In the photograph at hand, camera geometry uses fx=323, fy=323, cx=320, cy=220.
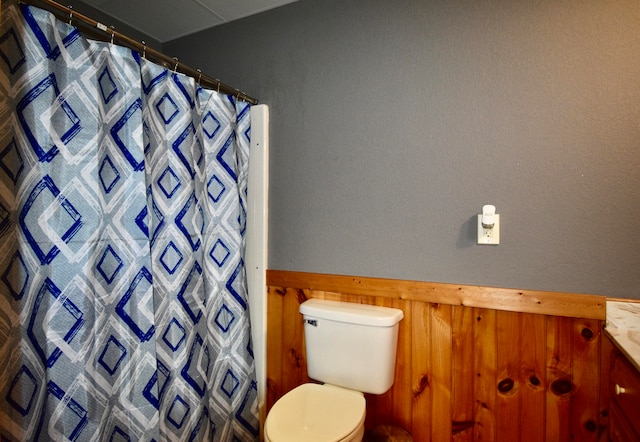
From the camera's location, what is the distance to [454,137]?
4.40ft

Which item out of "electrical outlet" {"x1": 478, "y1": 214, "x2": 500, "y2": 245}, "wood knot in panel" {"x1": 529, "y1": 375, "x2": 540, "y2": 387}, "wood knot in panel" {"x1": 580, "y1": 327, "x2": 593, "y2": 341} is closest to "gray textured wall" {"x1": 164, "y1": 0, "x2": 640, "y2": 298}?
"electrical outlet" {"x1": 478, "y1": 214, "x2": 500, "y2": 245}

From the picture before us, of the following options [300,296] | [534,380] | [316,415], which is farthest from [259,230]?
[534,380]

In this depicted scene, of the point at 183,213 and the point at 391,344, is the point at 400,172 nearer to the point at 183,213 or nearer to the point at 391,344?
the point at 391,344

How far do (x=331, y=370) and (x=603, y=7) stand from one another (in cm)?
172

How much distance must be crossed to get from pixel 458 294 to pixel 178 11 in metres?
2.03

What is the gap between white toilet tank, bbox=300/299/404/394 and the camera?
4.33 feet

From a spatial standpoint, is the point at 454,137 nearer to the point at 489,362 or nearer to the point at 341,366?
the point at 489,362

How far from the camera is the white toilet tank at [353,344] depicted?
4.33 ft

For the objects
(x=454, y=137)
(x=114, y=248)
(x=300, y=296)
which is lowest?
(x=300, y=296)

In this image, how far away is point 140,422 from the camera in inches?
46.0

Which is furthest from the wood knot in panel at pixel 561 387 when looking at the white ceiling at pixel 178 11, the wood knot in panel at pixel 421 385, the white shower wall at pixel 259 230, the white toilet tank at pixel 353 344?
the white ceiling at pixel 178 11

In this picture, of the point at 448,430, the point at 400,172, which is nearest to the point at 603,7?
the point at 400,172

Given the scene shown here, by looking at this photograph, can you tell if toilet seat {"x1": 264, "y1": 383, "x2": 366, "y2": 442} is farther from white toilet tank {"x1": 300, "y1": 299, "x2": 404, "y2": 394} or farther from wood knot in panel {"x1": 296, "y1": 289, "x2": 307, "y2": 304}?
wood knot in panel {"x1": 296, "y1": 289, "x2": 307, "y2": 304}

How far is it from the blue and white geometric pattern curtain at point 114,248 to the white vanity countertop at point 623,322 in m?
1.45
